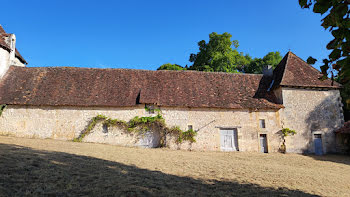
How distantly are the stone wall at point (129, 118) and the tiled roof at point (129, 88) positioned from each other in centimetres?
50

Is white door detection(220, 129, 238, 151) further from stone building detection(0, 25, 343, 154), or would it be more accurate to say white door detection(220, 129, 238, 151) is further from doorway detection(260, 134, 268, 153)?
doorway detection(260, 134, 268, 153)

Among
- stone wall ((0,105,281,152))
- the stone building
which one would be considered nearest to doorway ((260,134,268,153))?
the stone building

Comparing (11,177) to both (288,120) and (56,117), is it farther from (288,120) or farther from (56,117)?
(288,120)

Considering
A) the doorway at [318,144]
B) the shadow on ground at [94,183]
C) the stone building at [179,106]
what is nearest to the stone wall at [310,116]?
the stone building at [179,106]

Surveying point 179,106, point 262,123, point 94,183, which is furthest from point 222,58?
point 94,183

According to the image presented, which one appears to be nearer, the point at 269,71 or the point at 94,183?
the point at 94,183

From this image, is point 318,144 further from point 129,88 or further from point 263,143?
point 129,88

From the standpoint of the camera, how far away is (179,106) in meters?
14.5

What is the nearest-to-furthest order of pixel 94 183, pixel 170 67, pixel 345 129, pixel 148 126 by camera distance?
pixel 94 183
pixel 148 126
pixel 345 129
pixel 170 67

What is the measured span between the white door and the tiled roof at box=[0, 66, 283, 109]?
177 centimetres

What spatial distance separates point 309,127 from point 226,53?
524 inches

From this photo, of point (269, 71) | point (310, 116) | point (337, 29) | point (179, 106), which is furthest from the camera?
point (269, 71)

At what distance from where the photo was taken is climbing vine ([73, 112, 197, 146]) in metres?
14.0

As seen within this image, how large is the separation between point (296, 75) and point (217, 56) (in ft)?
32.6
